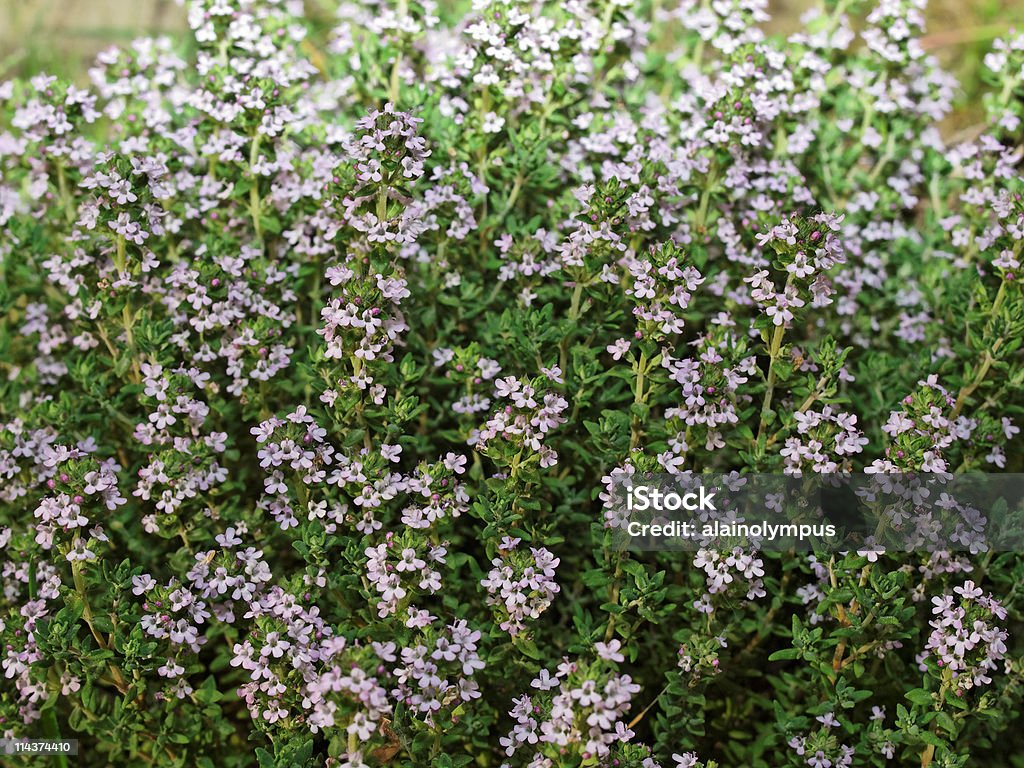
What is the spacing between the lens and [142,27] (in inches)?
347

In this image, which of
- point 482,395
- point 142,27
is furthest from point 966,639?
point 142,27

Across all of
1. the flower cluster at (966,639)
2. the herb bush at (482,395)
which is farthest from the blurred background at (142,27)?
the flower cluster at (966,639)

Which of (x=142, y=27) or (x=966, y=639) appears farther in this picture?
(x=142, y=27)

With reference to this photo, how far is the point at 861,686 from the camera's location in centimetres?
432

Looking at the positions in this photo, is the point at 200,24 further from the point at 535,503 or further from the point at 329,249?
the point at 535,503

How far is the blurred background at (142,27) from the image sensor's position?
8164 millimetres

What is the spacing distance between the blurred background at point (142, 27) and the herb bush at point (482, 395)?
2829 mm

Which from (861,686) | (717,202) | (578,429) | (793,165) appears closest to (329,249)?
(578,429)

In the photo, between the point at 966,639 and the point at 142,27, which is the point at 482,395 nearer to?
the point at 966,639

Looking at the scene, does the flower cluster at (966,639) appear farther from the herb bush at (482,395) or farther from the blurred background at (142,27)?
the blurred background at (142,27)

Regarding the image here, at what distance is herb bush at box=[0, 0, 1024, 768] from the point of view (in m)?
3.86

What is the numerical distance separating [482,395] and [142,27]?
5.84 meters

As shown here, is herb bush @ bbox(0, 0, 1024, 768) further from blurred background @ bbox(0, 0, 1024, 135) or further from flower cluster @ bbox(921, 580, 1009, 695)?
blurred background @ bbox(0, 0, 1024, 135)

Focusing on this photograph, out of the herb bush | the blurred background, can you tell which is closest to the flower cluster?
the herb bush
